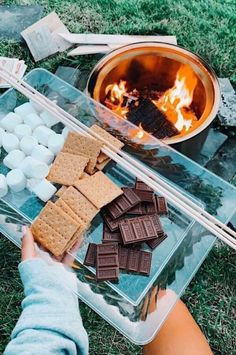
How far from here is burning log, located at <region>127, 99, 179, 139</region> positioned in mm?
2252

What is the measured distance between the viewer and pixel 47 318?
1430mm

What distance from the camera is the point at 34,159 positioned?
6.58 ft

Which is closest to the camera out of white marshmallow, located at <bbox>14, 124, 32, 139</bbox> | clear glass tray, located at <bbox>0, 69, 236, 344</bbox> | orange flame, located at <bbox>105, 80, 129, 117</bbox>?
clear glass tray, located at <bbox>0, 69, 236, 344</bbox>

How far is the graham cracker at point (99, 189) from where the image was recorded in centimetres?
185

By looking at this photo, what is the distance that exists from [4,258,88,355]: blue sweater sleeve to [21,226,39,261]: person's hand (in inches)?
2.0

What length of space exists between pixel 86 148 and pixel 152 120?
455 millimetres

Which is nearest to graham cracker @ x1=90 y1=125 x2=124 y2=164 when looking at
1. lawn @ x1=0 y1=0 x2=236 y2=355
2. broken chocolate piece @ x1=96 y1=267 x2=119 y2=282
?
broken chocolate piece @ x1=96 y1=267 x2=119 y2=282

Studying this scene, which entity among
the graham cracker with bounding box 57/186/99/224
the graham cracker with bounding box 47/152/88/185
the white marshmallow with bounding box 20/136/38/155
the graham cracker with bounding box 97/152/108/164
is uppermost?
the white marshmallow with bounding box 20/136/38/155

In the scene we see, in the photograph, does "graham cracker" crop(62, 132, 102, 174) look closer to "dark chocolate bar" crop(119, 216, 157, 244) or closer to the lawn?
"dark chocolate bar" crop(119, 216, 157, 244)

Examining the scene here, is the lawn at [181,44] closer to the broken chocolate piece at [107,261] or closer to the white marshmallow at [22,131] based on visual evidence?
the broken chocolate piece at [107,261]

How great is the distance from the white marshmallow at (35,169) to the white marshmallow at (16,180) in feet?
0.08

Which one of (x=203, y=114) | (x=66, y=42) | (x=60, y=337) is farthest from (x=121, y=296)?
(x=66, y=42)

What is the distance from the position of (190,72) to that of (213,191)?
1.99 feet

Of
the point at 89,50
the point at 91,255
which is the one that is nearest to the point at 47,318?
the point at 91,255
